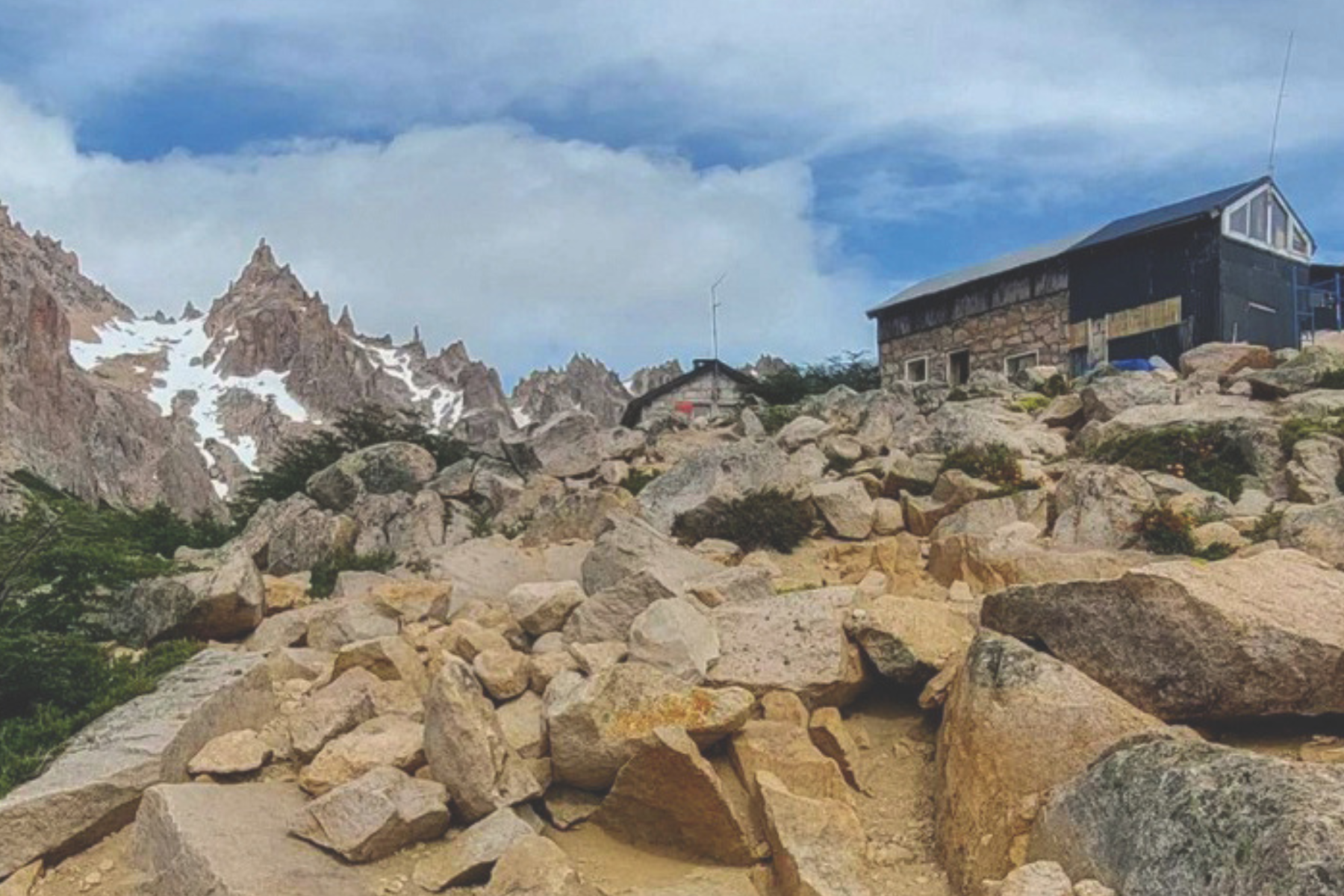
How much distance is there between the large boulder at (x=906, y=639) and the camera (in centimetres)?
589

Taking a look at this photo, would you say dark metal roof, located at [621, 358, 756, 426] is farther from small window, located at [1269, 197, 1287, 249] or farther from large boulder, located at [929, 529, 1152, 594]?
large boulder, located at [929, 529, 1152, 594]

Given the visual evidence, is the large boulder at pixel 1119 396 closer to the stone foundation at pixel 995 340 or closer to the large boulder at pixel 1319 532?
the large boulder at pixel 1319 532

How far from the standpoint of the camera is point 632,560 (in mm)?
7793

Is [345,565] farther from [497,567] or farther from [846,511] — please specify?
[846,511]

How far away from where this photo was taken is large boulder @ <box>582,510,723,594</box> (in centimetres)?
773

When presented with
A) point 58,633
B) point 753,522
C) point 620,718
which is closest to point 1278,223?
point 753,522

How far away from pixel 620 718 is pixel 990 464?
760cm

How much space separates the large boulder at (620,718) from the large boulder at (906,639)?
856 mm

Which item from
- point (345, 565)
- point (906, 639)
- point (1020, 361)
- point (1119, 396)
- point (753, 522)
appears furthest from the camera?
point (1020, 361)

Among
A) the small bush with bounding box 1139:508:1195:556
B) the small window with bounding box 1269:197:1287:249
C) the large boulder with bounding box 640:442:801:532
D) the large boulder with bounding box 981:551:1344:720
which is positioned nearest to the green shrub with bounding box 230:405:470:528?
the large boulder with bounding box 640:442:801:532

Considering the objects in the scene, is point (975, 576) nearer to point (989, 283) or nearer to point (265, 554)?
point (265, 554)

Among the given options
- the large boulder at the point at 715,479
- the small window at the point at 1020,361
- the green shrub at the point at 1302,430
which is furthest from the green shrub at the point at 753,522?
the small window at the point at 1020,361

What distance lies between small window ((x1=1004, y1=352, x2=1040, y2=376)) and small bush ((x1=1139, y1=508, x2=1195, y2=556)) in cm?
1929

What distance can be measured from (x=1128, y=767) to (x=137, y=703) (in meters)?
5.02
